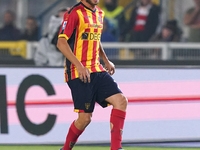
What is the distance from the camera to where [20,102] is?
573cm

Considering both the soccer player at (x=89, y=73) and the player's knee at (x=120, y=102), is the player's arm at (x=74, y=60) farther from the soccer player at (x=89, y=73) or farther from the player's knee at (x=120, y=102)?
the player's knee at (x=120, y=102)

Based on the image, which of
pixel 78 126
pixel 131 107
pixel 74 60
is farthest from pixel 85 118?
pixel 131 107

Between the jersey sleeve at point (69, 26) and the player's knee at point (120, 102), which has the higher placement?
the jersey sleeve at point (69, 26)

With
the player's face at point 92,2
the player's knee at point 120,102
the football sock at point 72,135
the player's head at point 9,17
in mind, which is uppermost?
the player's face at point 92,2

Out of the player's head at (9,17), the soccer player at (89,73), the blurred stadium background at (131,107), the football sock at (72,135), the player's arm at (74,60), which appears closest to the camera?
the player's arm at (74,60)

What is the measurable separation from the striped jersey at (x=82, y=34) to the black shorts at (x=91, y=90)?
67 mm

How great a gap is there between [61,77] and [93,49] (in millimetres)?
1447

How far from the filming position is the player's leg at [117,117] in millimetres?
4324

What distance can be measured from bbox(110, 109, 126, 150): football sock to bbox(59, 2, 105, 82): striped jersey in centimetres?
44

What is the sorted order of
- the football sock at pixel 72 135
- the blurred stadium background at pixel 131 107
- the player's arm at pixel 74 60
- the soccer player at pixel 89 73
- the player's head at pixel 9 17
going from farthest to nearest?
the player's head at pixel 9 17, the blurred stadium background at pixel 131 107, the football sock at pixel 72 135, the soccer player at pixel 89 73, the player's arm at pixel 74 60

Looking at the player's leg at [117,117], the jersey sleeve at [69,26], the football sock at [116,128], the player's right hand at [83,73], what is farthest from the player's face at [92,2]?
the football sock at [116,128]

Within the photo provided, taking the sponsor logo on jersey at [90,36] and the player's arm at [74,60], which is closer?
the player's arm at [74,60]

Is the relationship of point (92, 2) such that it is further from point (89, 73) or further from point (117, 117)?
point (117, 117)

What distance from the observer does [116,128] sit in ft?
14.3
